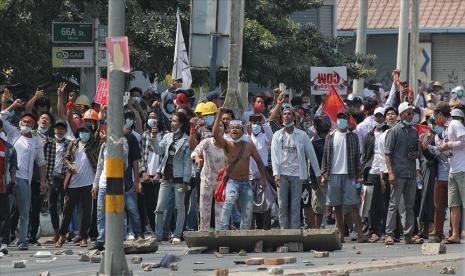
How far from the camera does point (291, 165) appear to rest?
69.4ft

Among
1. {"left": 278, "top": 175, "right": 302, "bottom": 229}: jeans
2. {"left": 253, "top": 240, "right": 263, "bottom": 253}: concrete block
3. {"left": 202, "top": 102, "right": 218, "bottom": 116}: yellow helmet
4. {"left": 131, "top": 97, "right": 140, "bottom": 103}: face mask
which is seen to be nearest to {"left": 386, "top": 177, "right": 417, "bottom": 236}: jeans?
{"left": 278, "top": 175, "right": 302, "bottom": 229}: jeans

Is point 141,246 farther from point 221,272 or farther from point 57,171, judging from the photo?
point 221,272

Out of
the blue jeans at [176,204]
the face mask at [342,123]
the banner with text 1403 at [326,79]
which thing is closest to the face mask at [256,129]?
the face mask at [342,123]

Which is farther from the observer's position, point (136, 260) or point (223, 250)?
point (223, 250)

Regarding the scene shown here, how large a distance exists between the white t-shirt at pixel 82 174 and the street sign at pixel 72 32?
298 cm

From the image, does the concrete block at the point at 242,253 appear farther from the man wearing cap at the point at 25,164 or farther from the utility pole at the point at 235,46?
the utility pole at the point at 235,46

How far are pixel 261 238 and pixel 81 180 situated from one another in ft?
10.9

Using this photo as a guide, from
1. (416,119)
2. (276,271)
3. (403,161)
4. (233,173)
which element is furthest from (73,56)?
(276,271)

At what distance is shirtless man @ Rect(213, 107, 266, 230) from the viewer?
65.0ft

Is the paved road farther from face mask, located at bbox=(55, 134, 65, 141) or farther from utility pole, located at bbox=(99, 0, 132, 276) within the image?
face mask, located at bbox=(55, 134, 65, 141)

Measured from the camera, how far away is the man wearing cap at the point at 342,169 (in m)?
21.1

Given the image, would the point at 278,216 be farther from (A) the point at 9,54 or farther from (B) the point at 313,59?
(B) the point at 313,59

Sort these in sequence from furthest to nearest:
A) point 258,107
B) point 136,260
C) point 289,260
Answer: point 258,107
point 136,260
point 289,260

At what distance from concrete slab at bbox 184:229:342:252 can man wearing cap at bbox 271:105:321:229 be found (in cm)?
188
